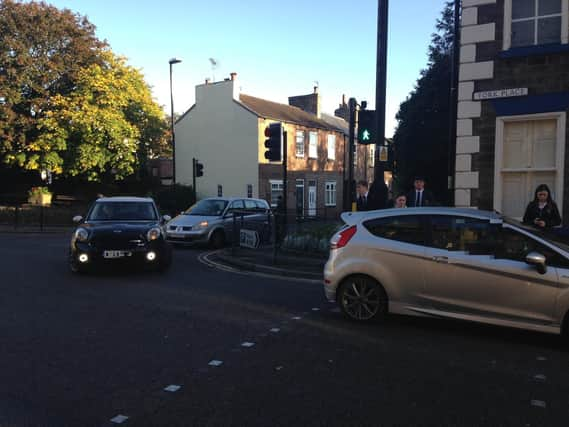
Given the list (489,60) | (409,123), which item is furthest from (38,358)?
(409,123)

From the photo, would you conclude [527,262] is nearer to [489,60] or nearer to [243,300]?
[243,300]

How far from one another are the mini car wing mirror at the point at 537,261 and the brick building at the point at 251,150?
2671 cm

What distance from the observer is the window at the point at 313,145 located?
3716 centimetres

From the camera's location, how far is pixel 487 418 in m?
3.65

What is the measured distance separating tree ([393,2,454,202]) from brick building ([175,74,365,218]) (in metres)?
7.71

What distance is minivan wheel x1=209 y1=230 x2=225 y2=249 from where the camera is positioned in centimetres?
1538

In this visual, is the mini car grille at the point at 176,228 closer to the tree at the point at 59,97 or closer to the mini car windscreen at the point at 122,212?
the mini car windscreen at the point at 122,212

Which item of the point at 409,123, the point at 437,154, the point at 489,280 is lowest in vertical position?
the point at 489,280

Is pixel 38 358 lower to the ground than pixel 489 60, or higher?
lower

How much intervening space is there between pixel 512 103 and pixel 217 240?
30.4 ft

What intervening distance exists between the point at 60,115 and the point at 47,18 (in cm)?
649

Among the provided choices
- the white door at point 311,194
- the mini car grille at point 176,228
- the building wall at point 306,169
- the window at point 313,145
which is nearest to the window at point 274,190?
the building wall at point 306,169

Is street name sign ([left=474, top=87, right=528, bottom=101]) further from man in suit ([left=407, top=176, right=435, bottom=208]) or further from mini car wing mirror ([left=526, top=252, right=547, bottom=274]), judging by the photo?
mini car wing mirror ([left=526, top=252, right=547, bottom=274])

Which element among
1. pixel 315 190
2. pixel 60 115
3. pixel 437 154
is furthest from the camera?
pixel 315 190
